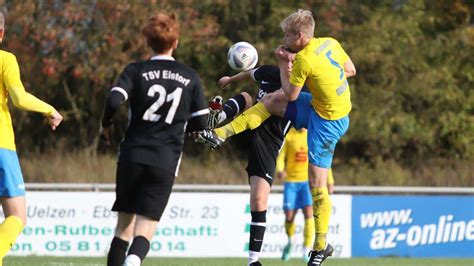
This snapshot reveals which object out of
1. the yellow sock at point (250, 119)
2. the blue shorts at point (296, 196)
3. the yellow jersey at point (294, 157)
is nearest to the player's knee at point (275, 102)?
the yellow sock at point (250, 119)

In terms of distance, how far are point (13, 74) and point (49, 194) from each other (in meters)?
9.68

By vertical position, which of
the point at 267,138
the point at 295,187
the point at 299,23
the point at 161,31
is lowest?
the point at 295,187

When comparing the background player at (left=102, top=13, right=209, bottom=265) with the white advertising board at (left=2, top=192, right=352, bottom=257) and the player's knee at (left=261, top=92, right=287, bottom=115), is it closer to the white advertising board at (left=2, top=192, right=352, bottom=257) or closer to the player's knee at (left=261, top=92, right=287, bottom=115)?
the player's knee at (left=261, top=92, right=287, bottom=115)

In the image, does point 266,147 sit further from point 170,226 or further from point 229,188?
point 229,188

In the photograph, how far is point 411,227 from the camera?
18734 millimetres

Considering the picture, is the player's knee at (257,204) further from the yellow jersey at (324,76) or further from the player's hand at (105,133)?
the player's hand at (105,133)

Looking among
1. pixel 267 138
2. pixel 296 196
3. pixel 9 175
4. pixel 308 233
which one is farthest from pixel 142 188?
pixel 296 196

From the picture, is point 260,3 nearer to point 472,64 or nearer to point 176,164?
point 472,64

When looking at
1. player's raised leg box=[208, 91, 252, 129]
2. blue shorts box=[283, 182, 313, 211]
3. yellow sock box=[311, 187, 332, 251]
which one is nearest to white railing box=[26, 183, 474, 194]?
blue shorts box=[283, 182, 313, 211]

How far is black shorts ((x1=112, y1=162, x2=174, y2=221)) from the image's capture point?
748cm

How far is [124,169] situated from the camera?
748 cm

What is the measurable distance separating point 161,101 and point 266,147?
3.23m

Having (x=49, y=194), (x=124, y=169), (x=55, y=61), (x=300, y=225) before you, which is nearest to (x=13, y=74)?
(x=124, y=169)

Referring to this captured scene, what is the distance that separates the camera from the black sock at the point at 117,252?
7.60 meters
